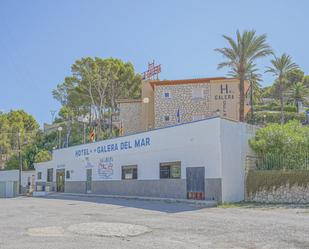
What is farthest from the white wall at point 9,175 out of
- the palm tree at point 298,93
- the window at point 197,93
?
the palm tree at point 298,93

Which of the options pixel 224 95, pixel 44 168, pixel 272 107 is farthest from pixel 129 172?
pixel 272 107

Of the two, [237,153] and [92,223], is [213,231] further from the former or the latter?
[237,153]

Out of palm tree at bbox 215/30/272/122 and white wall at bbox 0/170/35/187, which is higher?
palm tree at bbox 215/30/272/122

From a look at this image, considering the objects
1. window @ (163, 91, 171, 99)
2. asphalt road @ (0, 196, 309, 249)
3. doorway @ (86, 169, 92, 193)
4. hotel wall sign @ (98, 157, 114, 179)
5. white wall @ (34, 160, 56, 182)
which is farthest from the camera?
window @ (163, 91, 171, 99)

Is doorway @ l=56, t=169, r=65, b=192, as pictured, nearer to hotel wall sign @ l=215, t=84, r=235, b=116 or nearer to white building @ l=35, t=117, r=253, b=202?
white building @ l=35, t=117, r=253, b=202

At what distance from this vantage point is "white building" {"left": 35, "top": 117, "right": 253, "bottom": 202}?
944 inches

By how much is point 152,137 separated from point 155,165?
1908 mm

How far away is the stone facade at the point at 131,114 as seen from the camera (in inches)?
2103

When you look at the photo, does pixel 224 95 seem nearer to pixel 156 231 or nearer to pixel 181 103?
pixel 181 103

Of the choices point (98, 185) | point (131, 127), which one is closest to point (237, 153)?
point (98, 185)

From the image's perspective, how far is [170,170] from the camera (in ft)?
90.2

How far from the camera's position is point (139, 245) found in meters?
10.4

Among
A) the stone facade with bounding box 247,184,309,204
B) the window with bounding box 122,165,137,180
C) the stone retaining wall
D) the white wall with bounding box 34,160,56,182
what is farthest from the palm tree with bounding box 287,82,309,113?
the stone facade with bounding box 247,184,309,204

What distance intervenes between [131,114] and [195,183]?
29.1 meters
